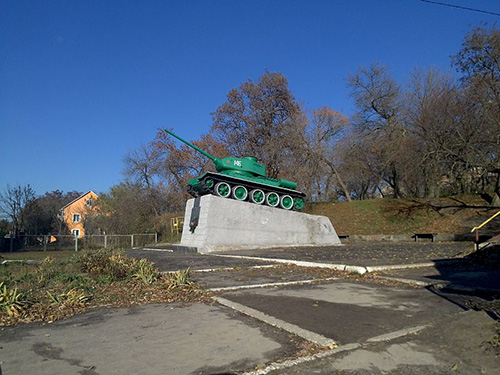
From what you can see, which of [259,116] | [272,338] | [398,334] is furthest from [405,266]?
[259,116]

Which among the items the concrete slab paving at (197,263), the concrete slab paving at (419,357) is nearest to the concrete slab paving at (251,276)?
the concrete slab paving at (197,263)

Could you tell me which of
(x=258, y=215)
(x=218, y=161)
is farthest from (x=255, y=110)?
(x=258, y=215)

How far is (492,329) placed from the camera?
413 cm

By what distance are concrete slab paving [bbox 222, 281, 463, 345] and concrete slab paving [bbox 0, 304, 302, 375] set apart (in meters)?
0.65

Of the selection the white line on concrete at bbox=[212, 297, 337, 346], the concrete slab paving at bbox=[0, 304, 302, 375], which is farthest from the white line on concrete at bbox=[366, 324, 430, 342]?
the concrete slab paving at bbox=[0, 304, 302, 375]

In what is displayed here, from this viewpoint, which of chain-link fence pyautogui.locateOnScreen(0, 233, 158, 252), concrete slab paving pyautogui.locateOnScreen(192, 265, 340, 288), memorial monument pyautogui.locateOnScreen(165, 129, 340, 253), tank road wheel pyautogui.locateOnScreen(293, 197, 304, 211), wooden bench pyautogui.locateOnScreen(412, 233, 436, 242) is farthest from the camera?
chain-link fence pyautogui.locateOnScreen(0, 233, 158, 252)

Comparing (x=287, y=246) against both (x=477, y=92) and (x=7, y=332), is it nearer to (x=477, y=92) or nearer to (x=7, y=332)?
(x=477, y=92)

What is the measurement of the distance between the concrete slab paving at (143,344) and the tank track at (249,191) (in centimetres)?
1490

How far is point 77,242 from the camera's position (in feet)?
95.5

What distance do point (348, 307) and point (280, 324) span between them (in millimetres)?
1525

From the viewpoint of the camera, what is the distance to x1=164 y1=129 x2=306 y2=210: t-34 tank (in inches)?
805

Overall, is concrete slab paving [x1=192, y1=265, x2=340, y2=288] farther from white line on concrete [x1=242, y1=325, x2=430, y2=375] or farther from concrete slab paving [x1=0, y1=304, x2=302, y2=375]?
white line on concrete [x1=242, y1=325, x2=430, y2=375]

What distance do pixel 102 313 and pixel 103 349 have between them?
1.83 meters

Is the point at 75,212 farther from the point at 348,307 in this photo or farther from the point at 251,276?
the point at 348,307
